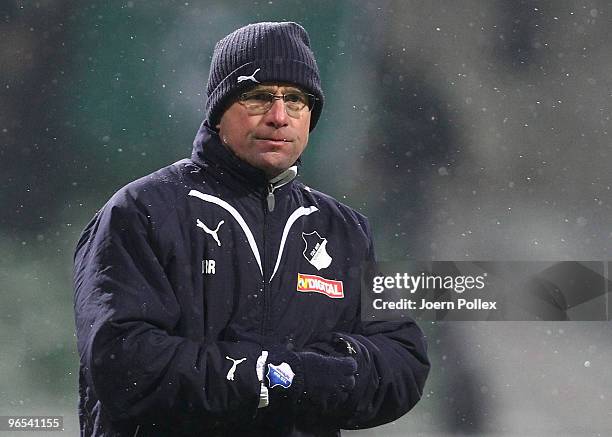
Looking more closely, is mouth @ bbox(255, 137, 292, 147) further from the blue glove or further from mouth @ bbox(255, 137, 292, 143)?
the blue glove

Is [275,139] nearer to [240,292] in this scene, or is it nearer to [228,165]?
[228,165]

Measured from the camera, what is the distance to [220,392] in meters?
1.99

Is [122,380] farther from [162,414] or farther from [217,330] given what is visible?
[217,330]

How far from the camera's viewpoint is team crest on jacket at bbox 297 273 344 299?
2.22 meters

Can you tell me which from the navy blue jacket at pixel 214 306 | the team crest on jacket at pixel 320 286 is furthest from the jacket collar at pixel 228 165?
the team crest on jacket at pixel 320 286

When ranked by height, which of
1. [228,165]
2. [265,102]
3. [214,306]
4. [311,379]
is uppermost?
[265,102]

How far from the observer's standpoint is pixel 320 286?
88.2 inches

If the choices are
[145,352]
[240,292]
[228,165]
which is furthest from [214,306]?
[228,165]

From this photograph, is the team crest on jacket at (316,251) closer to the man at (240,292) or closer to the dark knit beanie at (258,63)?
the man at (240,292)

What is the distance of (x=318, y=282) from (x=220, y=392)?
0.38 m

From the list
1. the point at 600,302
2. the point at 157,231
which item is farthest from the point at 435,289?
the point at 157,231

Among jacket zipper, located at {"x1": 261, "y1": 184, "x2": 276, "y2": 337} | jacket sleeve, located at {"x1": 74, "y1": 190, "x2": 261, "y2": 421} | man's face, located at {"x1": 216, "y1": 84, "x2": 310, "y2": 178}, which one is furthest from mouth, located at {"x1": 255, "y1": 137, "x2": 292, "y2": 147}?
jacket sleeve, located at {"x1": 74, "y1": 190, "x2": 261, "y2": 421}

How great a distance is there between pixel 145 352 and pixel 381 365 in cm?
54

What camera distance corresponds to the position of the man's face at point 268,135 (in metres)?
2.22
